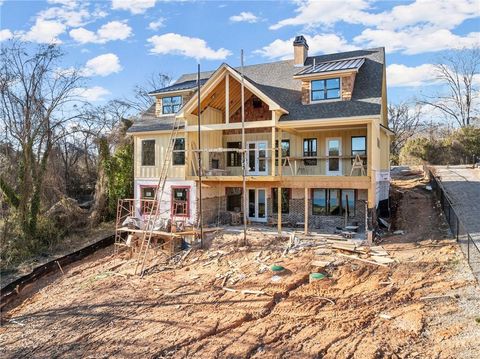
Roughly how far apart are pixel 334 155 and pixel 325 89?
359cm

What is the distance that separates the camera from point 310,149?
19828mm

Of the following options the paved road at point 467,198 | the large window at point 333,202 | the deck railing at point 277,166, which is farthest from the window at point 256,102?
the paved road at point 467,198

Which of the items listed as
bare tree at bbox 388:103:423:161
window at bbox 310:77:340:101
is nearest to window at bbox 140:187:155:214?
window at bbox 310:77:340:101

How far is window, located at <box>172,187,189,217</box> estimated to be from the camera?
20188mm

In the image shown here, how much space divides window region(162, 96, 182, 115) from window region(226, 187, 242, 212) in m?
6.05

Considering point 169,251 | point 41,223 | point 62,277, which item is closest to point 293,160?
point 169,251

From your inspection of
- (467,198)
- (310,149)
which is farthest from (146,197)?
(467,198)

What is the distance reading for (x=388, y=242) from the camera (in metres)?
15.4

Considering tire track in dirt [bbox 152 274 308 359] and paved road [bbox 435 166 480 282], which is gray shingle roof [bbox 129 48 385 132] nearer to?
paved road [bbox 435 166 480 282]

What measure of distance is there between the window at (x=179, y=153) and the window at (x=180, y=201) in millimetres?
1522

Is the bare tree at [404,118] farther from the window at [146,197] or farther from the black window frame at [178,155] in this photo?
the window at [146,197]

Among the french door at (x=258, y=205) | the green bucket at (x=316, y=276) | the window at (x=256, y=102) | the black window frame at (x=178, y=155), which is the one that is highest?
the window at (x=256, y=102)

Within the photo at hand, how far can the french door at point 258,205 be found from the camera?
2062cm

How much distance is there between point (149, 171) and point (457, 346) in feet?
56.9
